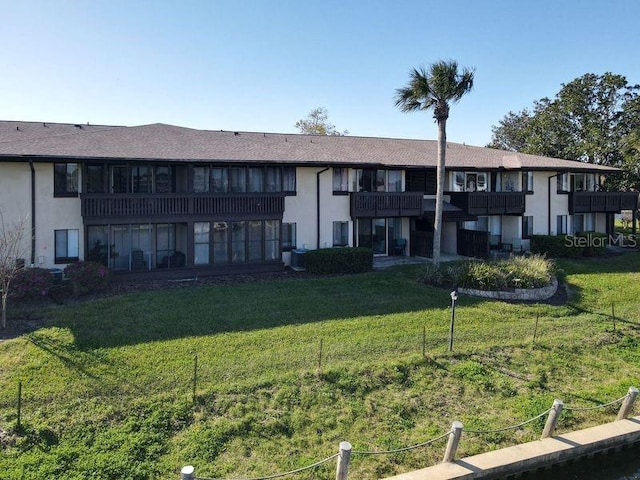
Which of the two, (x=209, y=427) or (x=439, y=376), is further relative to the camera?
(x=439, y=376)

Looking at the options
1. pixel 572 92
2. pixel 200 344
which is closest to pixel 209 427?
pixel 200 344

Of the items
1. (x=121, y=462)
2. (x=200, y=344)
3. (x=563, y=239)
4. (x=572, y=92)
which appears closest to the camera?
(x=121, y=462)

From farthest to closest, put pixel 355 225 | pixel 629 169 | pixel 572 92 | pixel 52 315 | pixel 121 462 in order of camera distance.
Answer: pixel 572 92 < pixel 629 169 < pixel 355 225 < pixel 52 315 < pixel 121 462

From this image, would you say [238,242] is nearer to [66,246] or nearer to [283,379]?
[66,246]

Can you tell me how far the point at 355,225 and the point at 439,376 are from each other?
43.6 feet

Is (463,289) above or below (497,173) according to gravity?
below

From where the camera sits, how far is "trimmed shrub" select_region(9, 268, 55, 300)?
15188 mm

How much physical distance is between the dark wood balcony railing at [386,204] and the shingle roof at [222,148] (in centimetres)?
A: 148

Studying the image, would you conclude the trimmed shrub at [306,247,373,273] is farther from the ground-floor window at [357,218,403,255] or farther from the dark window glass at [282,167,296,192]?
the ground-floor window at [357,218,403,255]

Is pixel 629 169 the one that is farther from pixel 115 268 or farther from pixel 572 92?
pixel 115 268

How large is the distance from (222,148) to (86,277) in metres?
8.03

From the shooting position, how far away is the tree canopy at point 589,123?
1578 inches

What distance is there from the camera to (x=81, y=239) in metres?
18.6

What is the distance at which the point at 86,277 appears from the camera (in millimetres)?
16359
